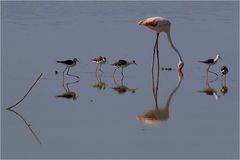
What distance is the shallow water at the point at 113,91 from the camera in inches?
396

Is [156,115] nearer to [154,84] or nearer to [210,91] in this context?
[210,91]

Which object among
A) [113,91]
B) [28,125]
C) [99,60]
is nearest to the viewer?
[28,125]

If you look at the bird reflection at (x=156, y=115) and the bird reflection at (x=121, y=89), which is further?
the bird reflection at (x=121, y=89)

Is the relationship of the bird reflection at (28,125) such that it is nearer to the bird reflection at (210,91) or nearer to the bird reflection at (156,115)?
the bird reflection at (156,115)

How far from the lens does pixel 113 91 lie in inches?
546

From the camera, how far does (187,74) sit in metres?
15.9

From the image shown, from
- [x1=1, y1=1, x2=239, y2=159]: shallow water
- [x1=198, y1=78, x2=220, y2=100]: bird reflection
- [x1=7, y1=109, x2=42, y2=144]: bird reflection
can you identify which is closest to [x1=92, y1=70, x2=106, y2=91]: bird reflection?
[x1=1, y1=1, x2=239, y2=159]: shallow water

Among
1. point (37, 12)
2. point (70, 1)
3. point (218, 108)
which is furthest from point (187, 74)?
point (70, 1)

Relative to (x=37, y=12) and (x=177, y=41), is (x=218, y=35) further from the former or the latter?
(x=37, y=12)

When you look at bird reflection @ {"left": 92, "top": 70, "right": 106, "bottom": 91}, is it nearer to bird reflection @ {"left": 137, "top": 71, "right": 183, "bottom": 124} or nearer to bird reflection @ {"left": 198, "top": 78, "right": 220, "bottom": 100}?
bird reflection @ {"left": 137, "top": 71, "right": 183, "bottom": 124}

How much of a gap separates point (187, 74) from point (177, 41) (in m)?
3.71

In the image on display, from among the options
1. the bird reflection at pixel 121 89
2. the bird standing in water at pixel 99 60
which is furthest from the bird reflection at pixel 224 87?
the bird standing in water at pixel 99 60

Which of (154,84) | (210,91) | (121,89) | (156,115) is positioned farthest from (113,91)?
(156,115)

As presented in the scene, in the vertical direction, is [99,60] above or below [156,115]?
above
